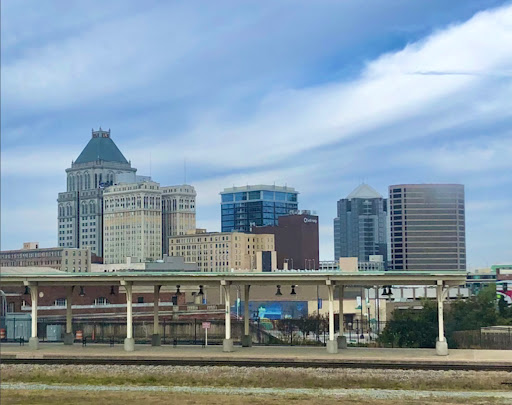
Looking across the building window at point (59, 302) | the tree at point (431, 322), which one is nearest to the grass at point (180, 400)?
the tree at point (431, 322)

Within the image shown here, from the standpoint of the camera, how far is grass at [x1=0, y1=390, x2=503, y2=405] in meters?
38.4

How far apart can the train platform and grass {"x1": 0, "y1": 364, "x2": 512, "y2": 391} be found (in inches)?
77.1

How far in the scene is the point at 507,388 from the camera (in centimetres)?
4269

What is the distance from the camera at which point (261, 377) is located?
151ft

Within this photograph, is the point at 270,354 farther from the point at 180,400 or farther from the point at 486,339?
the point at 486,339

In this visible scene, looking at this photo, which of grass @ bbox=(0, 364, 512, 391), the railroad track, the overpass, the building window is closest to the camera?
grass @ bbox=(0, 364, 512, 391)

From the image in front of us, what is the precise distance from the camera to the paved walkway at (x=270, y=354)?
50.9 metres

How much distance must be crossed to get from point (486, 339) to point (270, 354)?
22.5m

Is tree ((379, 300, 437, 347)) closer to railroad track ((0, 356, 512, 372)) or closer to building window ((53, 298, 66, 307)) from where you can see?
railroad track ((0, 356, 512, 372))

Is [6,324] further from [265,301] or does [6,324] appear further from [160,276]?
[265,301]

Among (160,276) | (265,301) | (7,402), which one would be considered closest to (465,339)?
(160,276)

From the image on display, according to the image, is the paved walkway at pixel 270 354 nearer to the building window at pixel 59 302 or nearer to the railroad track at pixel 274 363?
the railroad track at pixel 274 363

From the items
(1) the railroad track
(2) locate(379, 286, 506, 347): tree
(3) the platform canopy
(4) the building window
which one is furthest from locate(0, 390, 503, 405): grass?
(4) the building window

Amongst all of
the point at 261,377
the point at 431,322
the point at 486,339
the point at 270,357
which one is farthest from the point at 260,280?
the point at 431,322
